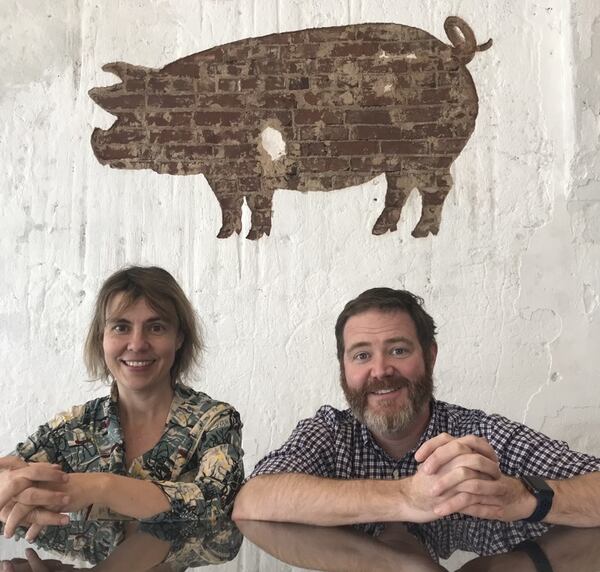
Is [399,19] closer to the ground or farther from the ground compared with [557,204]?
farther from the ground

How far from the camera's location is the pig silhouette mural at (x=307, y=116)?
3.46 meters

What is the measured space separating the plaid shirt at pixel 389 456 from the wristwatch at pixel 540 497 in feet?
0.15

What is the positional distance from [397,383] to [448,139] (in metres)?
1.58

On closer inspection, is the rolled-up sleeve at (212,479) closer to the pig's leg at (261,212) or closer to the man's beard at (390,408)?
the man's beard at (390,408)

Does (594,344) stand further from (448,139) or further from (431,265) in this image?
(448,139)

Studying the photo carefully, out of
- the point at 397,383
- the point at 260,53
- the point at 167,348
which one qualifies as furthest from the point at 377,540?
the point at 260,53

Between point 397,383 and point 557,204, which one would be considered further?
point 557,204

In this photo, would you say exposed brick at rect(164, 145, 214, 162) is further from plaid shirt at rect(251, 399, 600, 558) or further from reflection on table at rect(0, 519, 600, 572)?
reflection on table at rect(0, 519, 600, 572)

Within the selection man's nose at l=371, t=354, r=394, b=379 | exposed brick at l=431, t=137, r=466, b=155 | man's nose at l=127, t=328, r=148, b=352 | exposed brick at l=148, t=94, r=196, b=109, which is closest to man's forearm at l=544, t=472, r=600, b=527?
man's nose at l=371, t=354, r=394, b=379

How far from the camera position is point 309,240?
3.44 meters

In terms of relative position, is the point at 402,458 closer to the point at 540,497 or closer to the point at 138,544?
the point at 540,497

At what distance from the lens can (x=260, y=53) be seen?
353 cm

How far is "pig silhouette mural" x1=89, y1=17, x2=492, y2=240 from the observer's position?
3.46 metres

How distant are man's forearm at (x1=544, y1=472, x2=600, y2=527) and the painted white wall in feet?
5.00
